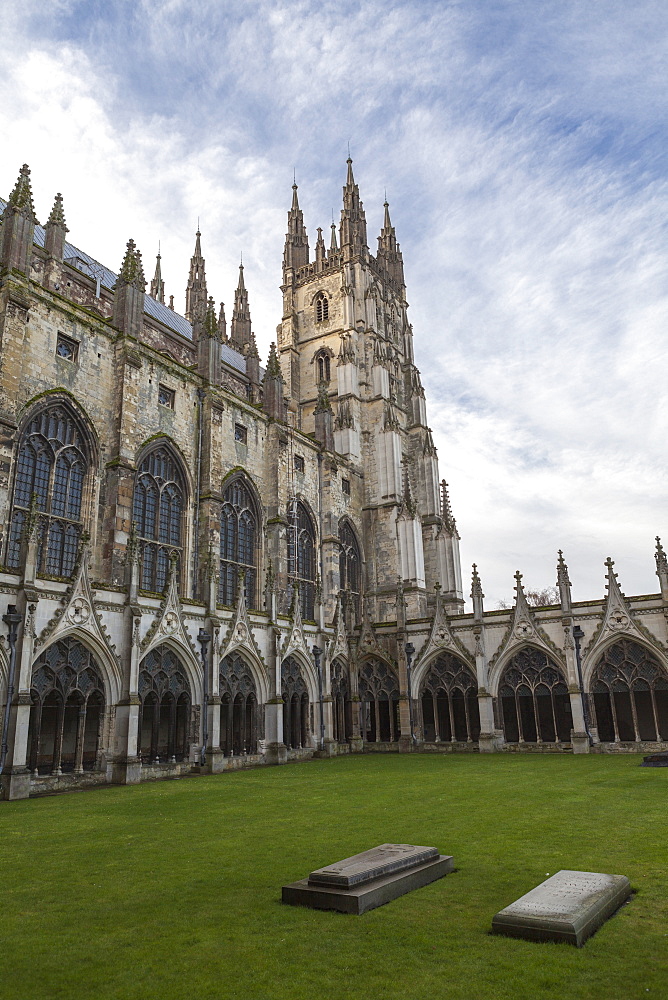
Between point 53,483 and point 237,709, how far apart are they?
1027 cm

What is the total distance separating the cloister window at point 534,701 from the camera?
26797 millimetres

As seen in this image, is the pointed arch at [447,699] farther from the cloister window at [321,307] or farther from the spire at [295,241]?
the spire at [295,241]

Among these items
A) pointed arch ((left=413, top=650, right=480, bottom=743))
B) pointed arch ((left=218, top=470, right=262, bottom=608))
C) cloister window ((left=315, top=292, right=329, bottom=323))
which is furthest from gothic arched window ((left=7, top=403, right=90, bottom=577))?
cloister window ((left=315, top=292, right=329, bottom=323))

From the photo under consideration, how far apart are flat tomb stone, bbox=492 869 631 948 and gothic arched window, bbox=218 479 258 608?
2469cm

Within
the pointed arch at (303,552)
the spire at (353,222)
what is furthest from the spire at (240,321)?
the pointed arch at (303,552)

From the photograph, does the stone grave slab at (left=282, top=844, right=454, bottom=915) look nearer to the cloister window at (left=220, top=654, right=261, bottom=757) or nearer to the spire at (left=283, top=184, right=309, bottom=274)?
the cloister window at (left=220, top=654, right=261, bottom=757)

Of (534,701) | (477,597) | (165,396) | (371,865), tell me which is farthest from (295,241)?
(371,865)

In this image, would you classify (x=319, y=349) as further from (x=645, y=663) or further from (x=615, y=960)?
(x=615, y=960)

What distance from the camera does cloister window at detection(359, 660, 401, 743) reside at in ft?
99.7

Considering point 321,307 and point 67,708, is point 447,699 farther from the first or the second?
point 321,307

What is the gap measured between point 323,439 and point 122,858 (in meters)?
33.4

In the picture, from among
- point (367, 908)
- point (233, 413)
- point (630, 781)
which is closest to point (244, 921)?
point (367, 908)

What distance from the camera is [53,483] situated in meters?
23.8

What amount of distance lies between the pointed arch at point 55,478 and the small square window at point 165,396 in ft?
14.0
